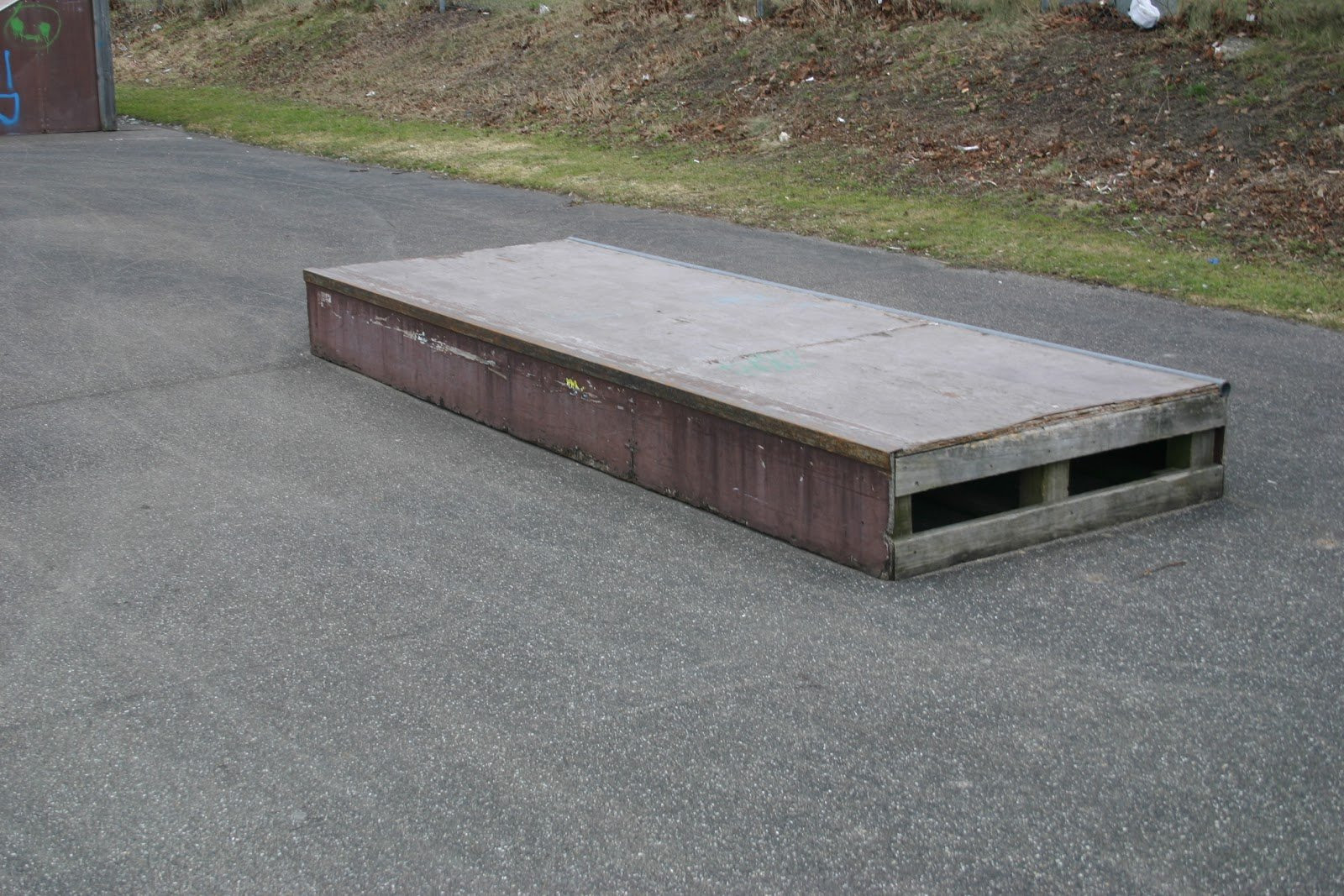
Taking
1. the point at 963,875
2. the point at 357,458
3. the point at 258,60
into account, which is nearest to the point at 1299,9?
the point at 357,458

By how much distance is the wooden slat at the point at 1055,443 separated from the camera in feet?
15.2

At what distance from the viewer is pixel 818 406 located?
5.10 metres

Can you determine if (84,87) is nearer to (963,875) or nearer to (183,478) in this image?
(183,478)

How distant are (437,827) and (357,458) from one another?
2.98m

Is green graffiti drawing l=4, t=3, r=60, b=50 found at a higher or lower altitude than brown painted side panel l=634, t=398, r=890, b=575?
higher

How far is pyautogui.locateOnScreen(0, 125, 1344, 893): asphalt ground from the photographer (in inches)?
127

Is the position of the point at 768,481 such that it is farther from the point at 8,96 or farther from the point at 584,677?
the point at 8,96

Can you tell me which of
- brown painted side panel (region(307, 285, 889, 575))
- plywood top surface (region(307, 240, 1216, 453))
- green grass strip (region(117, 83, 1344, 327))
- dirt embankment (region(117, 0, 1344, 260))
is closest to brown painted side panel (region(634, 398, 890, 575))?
brown painted side panel (region(307, 285, 889, 575))

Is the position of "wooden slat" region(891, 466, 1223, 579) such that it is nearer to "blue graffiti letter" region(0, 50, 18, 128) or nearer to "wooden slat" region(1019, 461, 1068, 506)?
"wooden slat" region(1019, 461, 1068, 506)

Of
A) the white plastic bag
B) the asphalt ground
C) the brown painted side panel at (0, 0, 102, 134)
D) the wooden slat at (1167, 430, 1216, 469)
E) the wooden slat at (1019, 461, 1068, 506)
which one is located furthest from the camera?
the brown painted side panel at (0, 0, 102, 134)

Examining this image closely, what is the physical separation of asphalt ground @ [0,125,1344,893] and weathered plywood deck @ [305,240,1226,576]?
15cm

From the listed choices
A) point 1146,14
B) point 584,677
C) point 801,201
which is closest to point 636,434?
point 584,677

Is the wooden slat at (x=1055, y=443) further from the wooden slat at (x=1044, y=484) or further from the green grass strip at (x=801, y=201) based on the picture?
the green grass strip at (x=801, y=201)

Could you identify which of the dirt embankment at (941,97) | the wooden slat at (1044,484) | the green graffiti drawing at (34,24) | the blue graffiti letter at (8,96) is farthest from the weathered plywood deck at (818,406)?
the blue graffiti letter at (8,96)
